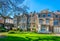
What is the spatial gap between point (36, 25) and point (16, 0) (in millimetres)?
9002

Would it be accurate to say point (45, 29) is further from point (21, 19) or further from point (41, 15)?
point (21, 19)

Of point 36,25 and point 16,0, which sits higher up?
point 16,0

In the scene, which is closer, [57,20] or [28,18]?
[57,20]

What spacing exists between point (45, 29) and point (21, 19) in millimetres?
4323

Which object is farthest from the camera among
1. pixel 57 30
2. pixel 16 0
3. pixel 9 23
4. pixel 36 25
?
pixel 9 23

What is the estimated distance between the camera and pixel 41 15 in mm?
22172

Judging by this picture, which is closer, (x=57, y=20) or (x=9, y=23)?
(x=57, y=20)

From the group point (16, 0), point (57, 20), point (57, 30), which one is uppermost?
point (16, 0)

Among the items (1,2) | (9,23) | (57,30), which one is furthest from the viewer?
(9,23)

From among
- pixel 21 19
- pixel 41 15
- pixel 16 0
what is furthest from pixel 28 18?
pixel 16 0

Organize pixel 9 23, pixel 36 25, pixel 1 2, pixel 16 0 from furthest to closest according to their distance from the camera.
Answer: pixel 9 23
pixel 36 25
pixel 16 0
pixel 1 2

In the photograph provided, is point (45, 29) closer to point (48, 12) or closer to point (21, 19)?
point (48, 12)

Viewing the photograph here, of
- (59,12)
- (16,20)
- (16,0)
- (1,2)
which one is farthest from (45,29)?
(1,2)

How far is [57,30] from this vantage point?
70.5 ft
